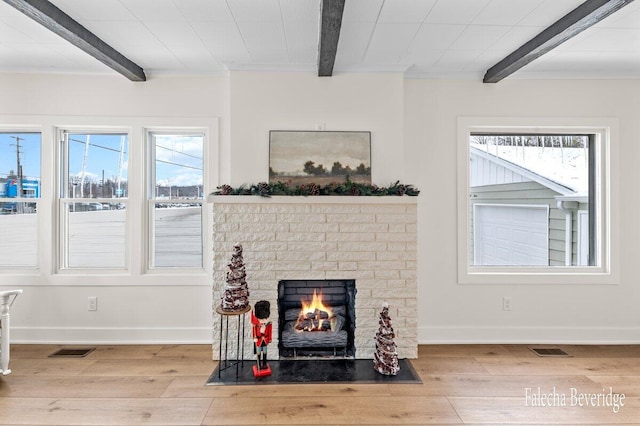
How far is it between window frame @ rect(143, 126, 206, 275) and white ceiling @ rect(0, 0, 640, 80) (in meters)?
0.52

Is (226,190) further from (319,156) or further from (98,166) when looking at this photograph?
(98,166)

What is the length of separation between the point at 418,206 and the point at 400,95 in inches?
39.9

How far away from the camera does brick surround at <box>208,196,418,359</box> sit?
309cm

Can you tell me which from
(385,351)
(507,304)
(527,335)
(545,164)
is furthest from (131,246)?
(545,164)

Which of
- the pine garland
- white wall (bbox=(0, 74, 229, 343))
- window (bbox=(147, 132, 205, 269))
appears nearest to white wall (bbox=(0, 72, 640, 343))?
white wall (bbox=(0, 74, 229, 343))

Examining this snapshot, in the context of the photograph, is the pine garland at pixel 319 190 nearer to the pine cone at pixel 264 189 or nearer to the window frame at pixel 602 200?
the pine cone at pixel 264 189

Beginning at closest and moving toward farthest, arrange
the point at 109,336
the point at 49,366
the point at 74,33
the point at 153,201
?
1. the point at 74,33
2. the point at 49,366
3. the point at 109,336
4. the point at 153,201

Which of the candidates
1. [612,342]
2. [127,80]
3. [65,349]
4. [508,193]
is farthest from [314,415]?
[127,80]

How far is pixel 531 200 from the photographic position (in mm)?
3617

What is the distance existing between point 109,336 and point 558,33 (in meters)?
4.30

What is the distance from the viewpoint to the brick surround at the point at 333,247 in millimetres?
3094

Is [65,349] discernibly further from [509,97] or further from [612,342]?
[612,342]

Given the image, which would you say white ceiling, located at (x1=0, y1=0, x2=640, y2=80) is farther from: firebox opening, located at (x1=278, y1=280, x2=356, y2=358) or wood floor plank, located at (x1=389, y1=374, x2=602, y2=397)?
wood floor plank, located at (x1=389, y1=374, x2=602, y2=397)

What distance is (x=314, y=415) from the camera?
2225 millimetres
